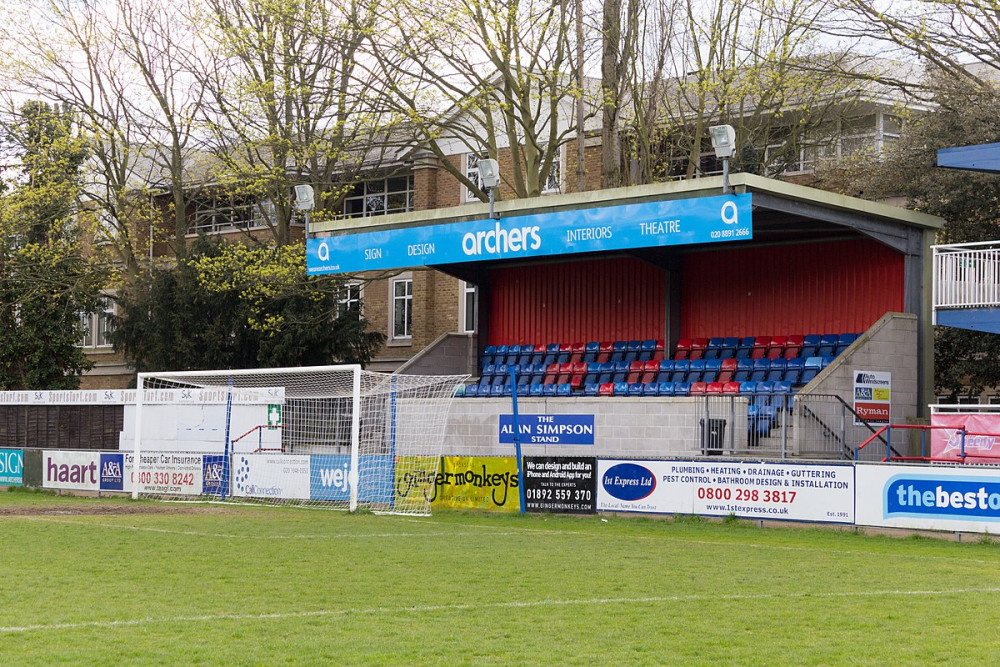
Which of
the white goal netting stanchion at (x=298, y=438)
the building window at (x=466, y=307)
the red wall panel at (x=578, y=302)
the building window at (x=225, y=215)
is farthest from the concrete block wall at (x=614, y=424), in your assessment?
the building window at (x=225, y=215)

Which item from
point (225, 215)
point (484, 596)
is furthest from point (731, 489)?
point (225, 215)

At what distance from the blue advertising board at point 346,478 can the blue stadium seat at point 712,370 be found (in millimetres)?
9255

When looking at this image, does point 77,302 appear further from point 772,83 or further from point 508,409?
point 772,83

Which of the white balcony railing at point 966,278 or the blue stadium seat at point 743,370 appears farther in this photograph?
the blue stadium seat at point 743,370

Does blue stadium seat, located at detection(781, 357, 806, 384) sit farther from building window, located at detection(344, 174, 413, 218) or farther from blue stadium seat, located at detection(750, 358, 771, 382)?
building window, located at detection(344, 174, 413, 218)

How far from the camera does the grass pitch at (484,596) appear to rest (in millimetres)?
9648

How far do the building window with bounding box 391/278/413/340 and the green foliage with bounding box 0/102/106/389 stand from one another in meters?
10.5

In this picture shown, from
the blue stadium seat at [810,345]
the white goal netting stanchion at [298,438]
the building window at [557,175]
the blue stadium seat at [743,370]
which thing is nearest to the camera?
the white goal netting stanchion at [298,438]

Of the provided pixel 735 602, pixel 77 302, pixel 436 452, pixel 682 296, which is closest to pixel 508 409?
pixel 436 452

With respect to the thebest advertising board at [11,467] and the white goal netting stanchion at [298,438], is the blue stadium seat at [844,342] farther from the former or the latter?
the thebest advertising board at [11,467]

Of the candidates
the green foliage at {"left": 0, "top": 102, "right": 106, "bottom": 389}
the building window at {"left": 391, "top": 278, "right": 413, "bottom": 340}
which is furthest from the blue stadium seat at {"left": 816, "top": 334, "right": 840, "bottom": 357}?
the green foliage at {"left": 0, "top": 102, "right": 106, "bottom": 389}

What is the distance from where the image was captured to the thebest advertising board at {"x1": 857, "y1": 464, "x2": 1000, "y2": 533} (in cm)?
1980

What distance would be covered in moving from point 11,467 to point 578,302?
51.7ft

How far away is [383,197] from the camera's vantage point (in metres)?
48.3
